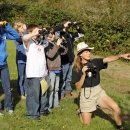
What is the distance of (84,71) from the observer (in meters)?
5.73

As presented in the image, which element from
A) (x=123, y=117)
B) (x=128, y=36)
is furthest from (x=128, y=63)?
(x=123, y=117)

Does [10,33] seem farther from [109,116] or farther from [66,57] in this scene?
[109,116]

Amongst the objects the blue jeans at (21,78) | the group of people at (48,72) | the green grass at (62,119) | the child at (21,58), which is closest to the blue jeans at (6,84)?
the group of people at (48,72)

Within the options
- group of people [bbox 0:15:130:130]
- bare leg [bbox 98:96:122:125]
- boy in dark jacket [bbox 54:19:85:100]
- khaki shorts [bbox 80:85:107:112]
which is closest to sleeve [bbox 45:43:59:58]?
group of people [bbox 0:15:130:130]

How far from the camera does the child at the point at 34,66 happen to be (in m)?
5.86

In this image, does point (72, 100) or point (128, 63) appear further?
point (128, 63)

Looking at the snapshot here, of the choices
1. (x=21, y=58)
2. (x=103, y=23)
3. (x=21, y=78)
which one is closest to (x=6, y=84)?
(x=21, y=58)

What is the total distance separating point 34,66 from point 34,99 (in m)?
0.68

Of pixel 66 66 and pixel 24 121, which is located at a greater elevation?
pixel 66 66

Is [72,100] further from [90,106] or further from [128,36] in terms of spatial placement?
[128,36]

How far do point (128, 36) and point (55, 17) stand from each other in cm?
539

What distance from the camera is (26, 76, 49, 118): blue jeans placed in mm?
5996

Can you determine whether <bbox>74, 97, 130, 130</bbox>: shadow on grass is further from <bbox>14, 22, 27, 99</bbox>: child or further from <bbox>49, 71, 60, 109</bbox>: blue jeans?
<bbox>14, 22, 27, 99</bbox>: child

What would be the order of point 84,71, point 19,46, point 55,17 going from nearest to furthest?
1. point 84,71
2. point 19,46
3. point 55,17
